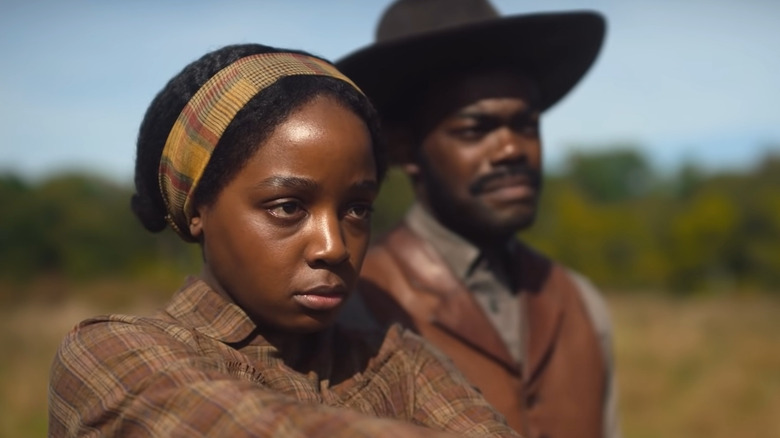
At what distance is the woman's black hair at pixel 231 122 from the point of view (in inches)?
64.9

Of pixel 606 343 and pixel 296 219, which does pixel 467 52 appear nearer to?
pixel 606 343

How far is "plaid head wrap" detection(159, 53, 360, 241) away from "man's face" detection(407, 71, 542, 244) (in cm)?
112

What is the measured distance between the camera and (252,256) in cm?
166

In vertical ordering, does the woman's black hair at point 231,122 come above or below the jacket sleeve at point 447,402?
above

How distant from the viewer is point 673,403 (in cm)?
1176

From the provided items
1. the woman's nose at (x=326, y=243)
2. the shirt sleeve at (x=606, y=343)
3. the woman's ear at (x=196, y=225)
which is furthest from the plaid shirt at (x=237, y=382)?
the shirt sleeve at (x=606, y=343)

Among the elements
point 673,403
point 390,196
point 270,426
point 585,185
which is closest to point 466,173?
point 270,426

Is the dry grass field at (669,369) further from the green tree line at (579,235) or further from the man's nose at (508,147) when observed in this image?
the man's nose at (508,147)

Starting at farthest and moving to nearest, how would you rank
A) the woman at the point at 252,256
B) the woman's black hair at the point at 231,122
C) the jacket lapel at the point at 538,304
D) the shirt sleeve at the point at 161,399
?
the jacket lapel at the point at 538,304, the woman's black hair at the point at 231,122, the woman at the point at 252,256, the shirt sleeve at the point at 161,399

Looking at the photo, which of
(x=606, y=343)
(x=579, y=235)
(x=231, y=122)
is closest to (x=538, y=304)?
(x=606, y=343)

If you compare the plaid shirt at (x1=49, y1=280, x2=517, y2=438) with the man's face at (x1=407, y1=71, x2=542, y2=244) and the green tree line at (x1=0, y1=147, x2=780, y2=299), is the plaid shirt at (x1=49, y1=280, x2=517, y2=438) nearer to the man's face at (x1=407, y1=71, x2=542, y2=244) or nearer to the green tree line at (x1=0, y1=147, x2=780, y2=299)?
the man's face at (x1=407, y1=71, x2=542, y2=244)

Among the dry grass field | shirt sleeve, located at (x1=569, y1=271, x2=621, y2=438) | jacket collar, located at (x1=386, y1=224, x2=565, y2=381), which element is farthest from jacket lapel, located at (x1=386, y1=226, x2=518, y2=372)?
the dry grass field

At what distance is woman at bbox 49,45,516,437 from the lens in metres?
1.55

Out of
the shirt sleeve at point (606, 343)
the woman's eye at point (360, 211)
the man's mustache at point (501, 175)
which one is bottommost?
the shirt sleeve at point (606, 343)
